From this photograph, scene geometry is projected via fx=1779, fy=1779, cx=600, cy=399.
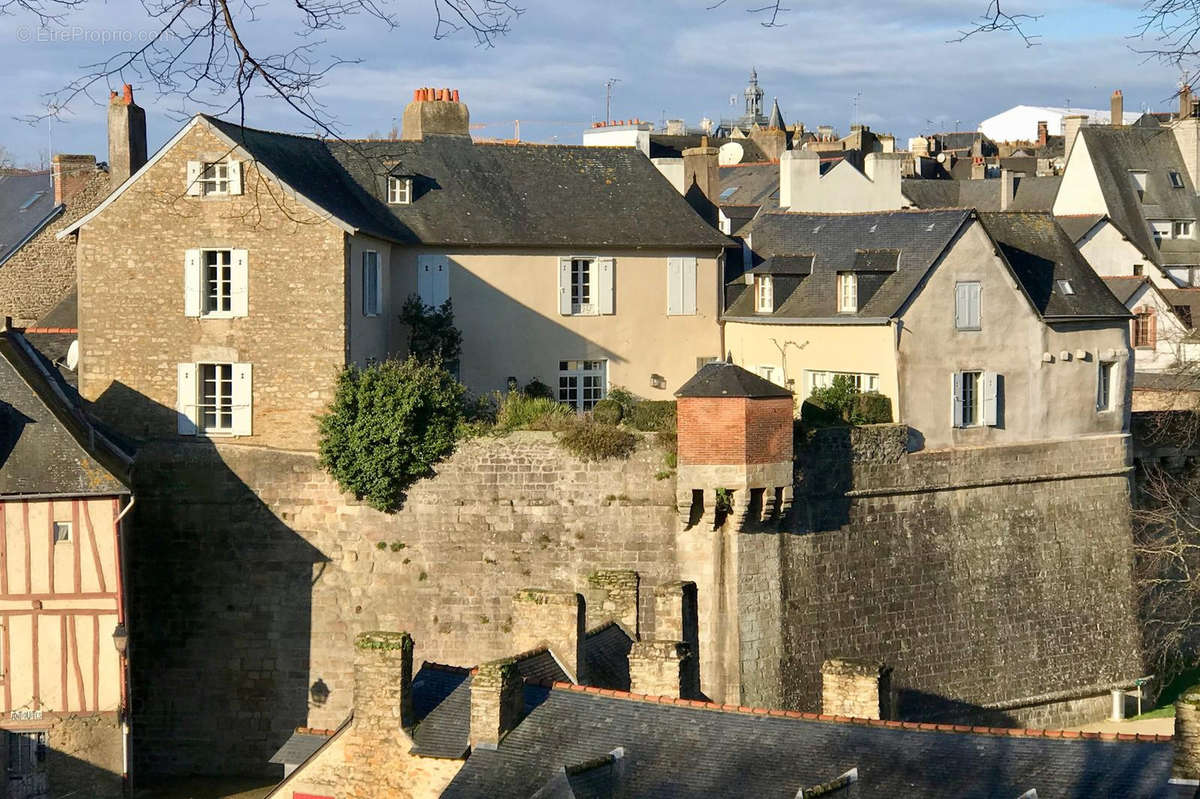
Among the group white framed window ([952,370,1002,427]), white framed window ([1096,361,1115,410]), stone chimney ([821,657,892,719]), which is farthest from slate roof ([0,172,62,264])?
stone chimney ([821,657,892,719])

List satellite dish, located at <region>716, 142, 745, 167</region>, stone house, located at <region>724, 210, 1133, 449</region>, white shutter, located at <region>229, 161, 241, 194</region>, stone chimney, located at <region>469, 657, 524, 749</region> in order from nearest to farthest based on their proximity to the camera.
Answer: stone chimney, located at <region>469, 657, 524, 749</region> < white shutter, located at <region>229, 161, 241, 194</region> < stone house, located at <region>724, 210, 1133, 449</region> < satellite dish, located at <region>716, 142, 745, 167</region>

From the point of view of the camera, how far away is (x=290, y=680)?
2256 centimetres

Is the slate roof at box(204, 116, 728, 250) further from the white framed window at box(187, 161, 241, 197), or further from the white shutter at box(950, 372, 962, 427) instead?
the white shutter at box(950, 372, 962, 427)

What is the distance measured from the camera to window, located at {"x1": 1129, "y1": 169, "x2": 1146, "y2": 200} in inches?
1775

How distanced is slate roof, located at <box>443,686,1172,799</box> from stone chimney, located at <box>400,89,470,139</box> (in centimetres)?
1635

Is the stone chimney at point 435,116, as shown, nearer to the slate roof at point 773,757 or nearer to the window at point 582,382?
the window at point 582,382

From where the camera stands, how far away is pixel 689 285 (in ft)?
94.4

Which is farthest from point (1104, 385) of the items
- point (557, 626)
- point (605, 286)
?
point (557, 626)

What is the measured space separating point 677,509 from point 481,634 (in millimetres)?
2943

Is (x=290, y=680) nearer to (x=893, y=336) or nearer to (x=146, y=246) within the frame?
(x=146, y=246)

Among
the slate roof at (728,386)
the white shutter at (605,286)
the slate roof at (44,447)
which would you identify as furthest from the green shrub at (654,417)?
the slate roof at (44,447)

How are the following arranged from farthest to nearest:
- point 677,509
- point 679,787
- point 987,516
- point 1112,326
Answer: point 1112,326 → point 987,516 → point 677,509 → point 679,787

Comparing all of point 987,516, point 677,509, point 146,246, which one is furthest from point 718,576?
point 146,246

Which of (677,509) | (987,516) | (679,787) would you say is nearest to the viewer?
(679,787)
